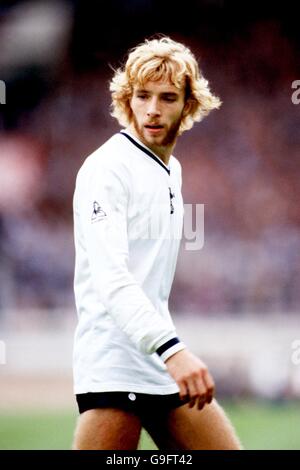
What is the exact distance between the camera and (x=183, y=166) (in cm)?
1112

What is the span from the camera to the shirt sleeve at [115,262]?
2.80 meters

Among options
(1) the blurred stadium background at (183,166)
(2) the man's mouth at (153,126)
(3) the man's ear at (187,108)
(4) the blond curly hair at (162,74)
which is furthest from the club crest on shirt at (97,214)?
(1) the blurred stadium background at (183,166)

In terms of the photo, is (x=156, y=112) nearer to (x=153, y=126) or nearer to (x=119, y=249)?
(x=153, y=126)

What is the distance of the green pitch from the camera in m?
7.29

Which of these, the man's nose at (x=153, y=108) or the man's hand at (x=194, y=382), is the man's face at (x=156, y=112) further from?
the man's hand at (x=194, y=382)

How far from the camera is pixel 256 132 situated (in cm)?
1130

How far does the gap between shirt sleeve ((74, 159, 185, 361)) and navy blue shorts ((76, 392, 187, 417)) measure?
1.12ft

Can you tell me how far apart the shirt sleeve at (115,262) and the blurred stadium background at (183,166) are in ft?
20.6

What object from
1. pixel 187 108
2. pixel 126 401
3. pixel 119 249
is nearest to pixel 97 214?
pixel 119 249

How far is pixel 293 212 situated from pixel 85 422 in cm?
797

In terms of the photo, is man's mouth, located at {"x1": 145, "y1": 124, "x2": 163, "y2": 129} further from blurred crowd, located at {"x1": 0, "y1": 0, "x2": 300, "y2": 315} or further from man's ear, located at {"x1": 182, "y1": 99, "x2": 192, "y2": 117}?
blurred crowd, located at {"x1": 0, "y1": 0, "x2": 300, "y2": 315}

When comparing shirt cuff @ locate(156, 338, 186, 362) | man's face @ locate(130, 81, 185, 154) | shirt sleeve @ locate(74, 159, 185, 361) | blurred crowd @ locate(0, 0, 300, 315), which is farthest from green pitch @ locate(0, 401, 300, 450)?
shirt cuff @ locate(156, 338, 186, 362)
